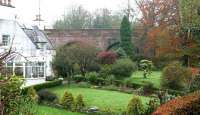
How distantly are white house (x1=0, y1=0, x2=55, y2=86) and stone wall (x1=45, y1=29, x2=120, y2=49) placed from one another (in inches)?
499

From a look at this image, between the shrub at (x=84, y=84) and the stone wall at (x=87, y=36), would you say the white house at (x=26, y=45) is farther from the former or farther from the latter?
the stone wall at (x=87, y=36)

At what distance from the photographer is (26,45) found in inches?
1430

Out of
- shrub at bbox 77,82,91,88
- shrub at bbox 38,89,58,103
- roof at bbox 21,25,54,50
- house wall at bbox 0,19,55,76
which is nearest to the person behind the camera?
shrub at bbox 38,89,58,103

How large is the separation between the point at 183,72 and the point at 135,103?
1154 centimetres

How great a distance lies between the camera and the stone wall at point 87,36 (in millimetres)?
52031

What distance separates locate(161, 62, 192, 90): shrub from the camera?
29969 mm

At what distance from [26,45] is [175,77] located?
12.9 metres

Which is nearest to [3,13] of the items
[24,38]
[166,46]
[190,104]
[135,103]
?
[24,38]

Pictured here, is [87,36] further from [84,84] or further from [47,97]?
[47,97]

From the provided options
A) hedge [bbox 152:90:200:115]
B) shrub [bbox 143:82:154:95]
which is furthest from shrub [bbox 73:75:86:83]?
hedge [bbox 152:90:200:115]

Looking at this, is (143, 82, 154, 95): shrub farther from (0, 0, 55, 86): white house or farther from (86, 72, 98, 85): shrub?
(0, 0, 55, 86): white house

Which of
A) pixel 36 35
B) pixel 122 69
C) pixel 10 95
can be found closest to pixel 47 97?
pixel 122 69

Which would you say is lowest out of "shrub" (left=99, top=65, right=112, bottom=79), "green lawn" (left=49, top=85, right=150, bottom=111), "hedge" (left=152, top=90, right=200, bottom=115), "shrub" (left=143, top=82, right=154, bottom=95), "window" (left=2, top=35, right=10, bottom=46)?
"green lawn" (left=49, top=85, right=150, bottom=111)

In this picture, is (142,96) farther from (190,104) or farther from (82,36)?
(82,36)
